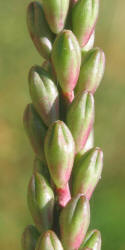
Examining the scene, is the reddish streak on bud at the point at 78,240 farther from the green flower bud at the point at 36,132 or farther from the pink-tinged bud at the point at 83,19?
the pink-tinged bud at the point at 83,19

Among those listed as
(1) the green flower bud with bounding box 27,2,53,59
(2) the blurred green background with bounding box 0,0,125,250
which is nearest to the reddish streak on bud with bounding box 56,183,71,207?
(1) the green flower bud with bounding box 27,2,53,59

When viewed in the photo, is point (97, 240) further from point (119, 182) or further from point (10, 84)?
point (10, 84)

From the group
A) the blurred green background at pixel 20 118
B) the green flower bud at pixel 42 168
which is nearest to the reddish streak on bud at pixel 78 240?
the green flower bud at pixel 42 168

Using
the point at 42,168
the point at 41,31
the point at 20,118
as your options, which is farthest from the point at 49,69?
the point at 20,118

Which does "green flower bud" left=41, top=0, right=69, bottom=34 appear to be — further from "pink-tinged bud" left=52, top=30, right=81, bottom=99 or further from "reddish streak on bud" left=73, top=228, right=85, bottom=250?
"reddish streak on bud" left=73, top=228, right=85, bottom=250

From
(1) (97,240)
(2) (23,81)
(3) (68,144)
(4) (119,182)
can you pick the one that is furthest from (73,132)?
(2) (23,81)

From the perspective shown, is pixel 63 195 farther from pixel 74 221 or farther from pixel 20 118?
pixel 20 118
